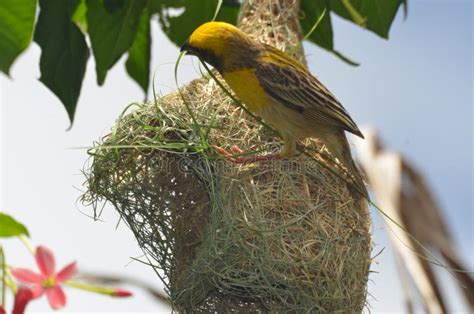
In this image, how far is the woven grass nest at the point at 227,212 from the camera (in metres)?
2.86

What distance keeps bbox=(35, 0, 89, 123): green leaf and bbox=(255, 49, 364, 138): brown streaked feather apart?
26.8 inches

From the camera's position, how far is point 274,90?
3.11 m

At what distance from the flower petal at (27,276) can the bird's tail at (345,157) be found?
1.13 meters

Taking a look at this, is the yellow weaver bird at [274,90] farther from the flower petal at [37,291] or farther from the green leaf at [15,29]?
the flower petal at [37,291]

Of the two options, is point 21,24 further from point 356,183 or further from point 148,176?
point 356,183

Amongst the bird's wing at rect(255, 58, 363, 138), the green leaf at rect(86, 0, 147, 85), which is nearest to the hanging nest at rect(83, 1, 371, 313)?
the bird's wing at rect(255, 58, 363, 138)

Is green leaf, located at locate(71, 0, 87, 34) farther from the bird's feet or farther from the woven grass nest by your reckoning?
the bird's feet

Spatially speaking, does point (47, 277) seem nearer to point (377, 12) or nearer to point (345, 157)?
point (345, 157)

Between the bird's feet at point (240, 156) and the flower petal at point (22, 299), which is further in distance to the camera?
the bird's feet at point (240, 156)

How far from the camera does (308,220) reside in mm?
2916

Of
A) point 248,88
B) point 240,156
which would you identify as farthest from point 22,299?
point 248,88

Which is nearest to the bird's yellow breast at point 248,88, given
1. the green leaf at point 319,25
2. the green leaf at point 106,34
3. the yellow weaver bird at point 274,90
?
the yellow weaver bird at point 274,90

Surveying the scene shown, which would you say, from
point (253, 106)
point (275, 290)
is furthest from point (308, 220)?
point (253, 106)

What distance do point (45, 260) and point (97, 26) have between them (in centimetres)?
128
